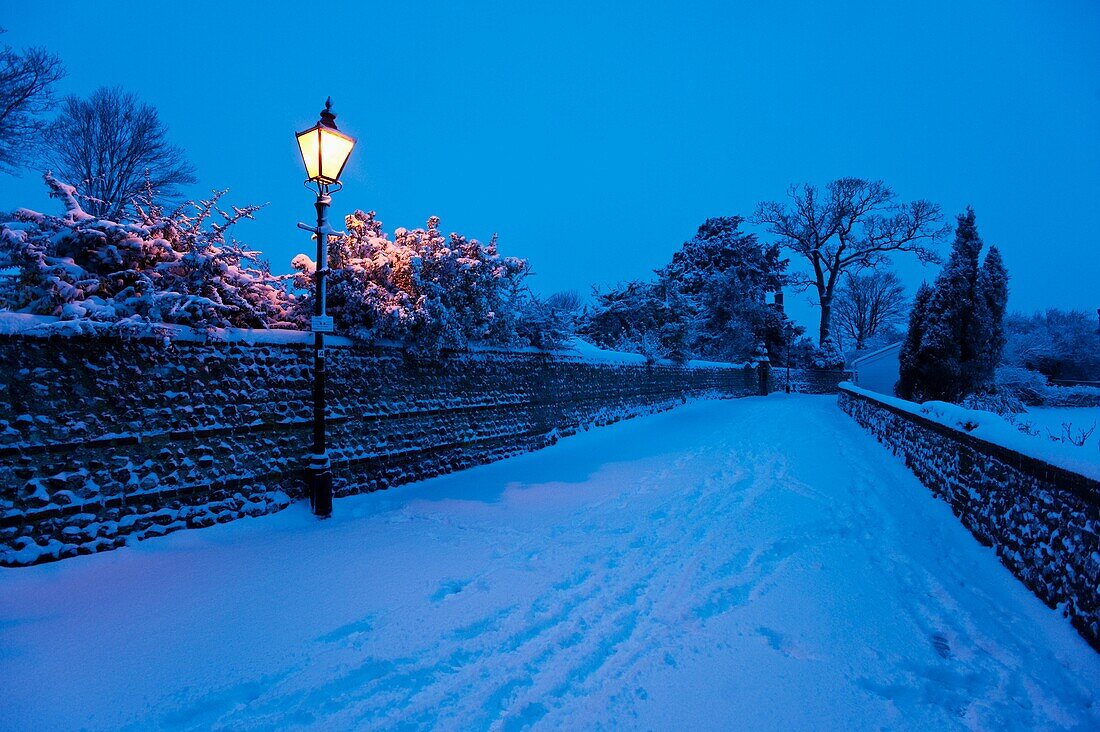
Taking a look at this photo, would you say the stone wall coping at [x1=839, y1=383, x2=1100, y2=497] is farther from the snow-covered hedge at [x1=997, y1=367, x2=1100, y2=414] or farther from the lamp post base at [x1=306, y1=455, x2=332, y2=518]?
the snow-covered hedge at [x1=997, y1=367, x2=1100, y2=414]

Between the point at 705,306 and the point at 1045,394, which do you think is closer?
the point at 1045,394

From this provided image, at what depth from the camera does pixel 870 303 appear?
48.1 m

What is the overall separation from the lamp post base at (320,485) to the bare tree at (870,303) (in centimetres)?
5012

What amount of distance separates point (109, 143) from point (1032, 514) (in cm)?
2220

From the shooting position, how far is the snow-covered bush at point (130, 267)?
12.5ft

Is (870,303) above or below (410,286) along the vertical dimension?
above

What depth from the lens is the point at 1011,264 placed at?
139 m

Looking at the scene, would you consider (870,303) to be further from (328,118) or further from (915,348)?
(328,118)

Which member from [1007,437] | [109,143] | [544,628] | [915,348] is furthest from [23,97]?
[915,348]

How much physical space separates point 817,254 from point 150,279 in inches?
1500

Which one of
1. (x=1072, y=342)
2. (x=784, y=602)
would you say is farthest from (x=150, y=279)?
(x=1072, y=342)

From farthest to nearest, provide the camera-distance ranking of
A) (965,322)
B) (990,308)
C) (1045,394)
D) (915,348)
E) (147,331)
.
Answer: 1. (1045,394)
2. (915,348)
3. (990,308)
4. (965,322)
5. (147,331)

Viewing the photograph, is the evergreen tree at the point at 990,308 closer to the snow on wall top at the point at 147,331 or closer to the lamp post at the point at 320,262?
the snow on wall top at the point at 147,331

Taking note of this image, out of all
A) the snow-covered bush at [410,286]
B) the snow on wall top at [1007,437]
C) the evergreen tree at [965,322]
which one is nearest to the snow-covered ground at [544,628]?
the snow on wall top at [1007,437]
